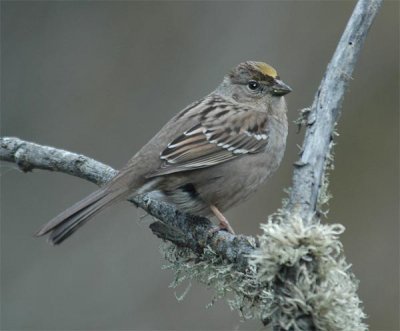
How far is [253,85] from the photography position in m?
5.71

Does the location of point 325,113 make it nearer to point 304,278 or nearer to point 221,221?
point 304,278

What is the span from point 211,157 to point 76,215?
1.09 m

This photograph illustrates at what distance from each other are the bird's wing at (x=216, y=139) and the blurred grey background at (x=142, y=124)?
2.84 metres

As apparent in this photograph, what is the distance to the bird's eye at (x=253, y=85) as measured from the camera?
5.69 m

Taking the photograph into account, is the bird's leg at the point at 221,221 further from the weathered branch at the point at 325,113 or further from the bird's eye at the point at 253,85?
the bird's eye at the point at 253,85

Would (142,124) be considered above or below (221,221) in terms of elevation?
above

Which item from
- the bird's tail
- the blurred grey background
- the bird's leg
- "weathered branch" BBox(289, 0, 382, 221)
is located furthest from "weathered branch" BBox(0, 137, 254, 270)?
the blurred grey background

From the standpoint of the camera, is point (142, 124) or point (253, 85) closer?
point (253, 85)

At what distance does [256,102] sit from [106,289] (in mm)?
3601

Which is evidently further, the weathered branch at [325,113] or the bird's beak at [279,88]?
the bird's beak at [279,88]

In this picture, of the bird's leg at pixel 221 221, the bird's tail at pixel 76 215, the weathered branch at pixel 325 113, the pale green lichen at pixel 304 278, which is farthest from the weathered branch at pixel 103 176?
the pale green lichen at pixel 304 278

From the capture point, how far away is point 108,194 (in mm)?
4621

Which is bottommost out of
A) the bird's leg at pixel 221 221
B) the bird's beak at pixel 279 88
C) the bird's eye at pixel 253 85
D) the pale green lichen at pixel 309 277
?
the pale green lichen at pixel 309 277

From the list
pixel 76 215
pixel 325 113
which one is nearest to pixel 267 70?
pixel 325 113
